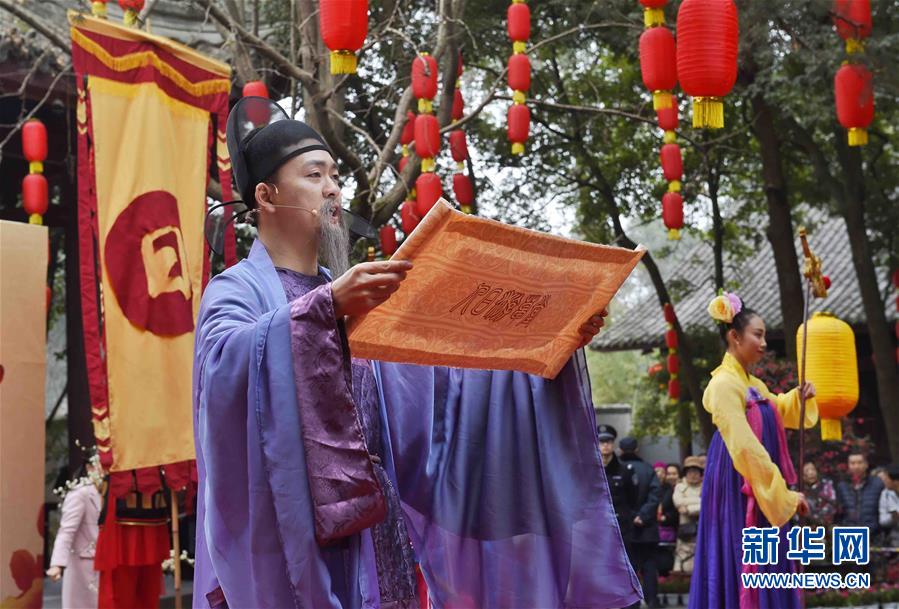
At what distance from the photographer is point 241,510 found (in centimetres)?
271

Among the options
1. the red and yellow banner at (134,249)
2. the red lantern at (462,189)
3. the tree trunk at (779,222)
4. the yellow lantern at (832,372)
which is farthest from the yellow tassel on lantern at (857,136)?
the red and yellow banner at (134,249)

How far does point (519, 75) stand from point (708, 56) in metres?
2.22

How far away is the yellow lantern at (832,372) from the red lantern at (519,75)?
115 inches

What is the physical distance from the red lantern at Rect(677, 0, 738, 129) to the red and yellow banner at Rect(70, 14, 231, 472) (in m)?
3.17

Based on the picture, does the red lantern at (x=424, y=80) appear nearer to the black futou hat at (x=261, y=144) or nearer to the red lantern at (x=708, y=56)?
the red lantern at (x=708, y=56)

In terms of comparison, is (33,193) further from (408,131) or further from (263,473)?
(263,473)

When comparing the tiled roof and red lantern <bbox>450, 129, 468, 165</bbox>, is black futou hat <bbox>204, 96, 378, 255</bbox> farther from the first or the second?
the tiled roof

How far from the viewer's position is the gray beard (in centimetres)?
309

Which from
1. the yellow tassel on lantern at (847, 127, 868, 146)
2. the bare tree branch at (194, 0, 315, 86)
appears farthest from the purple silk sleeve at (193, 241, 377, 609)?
the yellow tassel on lantern at (847, 127, 868, 146)

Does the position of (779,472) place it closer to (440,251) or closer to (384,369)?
(384,369)

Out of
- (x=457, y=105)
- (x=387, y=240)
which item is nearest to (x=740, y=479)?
(x=387, y=240)

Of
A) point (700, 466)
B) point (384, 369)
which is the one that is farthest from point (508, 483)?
point (700, 466)

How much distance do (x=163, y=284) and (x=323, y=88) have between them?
2.78m

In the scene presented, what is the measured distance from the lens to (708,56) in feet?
25.4
